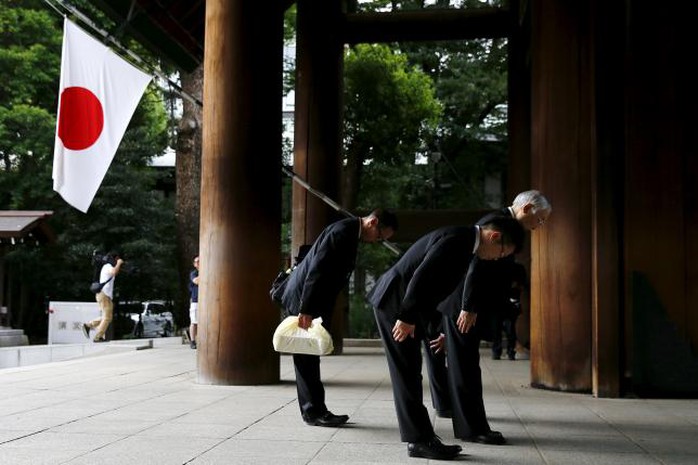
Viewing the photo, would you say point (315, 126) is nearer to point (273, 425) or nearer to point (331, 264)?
point (331, 264)

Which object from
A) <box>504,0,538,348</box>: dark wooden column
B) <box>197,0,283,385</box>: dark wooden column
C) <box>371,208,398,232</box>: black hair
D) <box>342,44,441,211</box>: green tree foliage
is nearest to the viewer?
<box>371,208,398,232</box>: black hair

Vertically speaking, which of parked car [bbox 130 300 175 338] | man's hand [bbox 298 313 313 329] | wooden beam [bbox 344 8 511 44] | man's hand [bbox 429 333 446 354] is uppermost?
wooden beam [bbox 344 8 511 44]

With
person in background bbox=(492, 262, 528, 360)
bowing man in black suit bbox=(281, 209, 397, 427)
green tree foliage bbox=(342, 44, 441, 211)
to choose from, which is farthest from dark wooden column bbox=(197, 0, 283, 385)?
green tree foliage bbox=(342, 44, 441, 211)

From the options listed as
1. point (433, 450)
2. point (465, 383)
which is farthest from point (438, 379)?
point (433, 450)

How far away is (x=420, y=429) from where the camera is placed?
195 inches

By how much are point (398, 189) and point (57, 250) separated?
35.4ft

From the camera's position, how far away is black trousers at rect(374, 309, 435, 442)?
16.3 ft

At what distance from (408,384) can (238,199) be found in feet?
13.7

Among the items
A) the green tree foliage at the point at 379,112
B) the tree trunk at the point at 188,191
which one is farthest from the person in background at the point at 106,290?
the green tree foliage at the point at 379,112

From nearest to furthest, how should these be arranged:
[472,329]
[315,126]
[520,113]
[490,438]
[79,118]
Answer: [490,438] < [472,329] < [79,118] < [315,126] < [520,113]

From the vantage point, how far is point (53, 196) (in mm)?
23844

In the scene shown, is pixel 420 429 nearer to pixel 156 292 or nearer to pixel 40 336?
pixel 156 292

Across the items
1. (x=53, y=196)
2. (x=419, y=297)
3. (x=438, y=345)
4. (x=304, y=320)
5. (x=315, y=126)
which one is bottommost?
(x=438, y=345)

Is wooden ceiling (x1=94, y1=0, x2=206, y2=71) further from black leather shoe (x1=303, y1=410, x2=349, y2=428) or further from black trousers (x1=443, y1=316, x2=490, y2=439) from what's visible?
black trousers (x1=443, y1=316, x2=490, y2=439)
